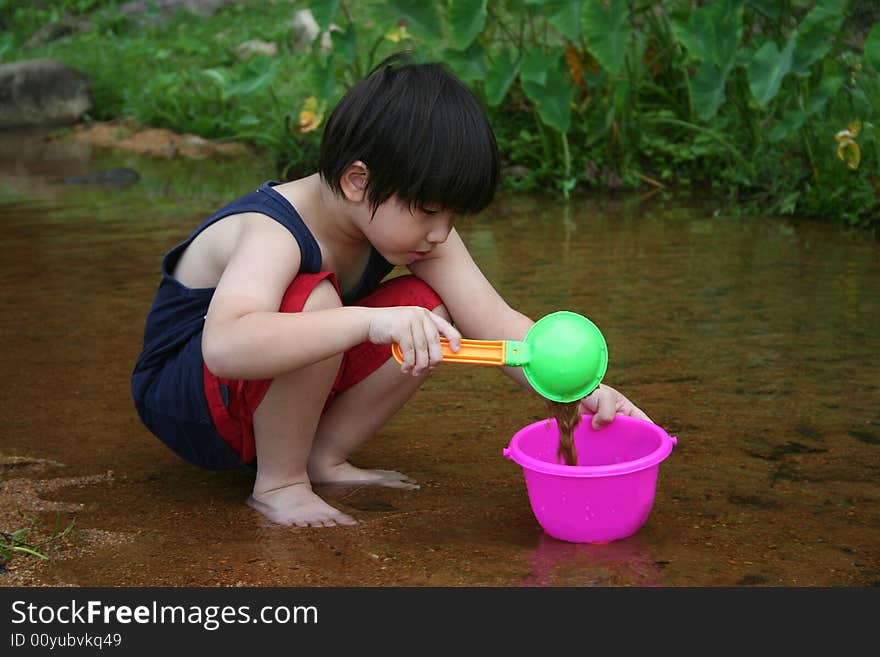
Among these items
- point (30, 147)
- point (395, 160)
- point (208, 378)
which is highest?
point (395, 160)

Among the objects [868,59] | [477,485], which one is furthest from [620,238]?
[477,485]

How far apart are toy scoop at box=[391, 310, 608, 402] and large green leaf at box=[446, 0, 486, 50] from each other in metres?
3.10

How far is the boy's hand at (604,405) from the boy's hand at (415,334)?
32cm

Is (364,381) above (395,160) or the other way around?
the other way around

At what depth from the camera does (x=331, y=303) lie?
1907 millimetres

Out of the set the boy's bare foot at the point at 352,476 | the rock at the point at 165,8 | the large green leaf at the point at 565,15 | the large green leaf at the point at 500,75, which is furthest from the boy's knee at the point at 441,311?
the rock at the point at 165,8

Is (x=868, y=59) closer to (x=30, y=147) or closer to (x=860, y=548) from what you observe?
(x=860, y=548)

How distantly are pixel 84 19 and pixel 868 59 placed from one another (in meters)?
9.20

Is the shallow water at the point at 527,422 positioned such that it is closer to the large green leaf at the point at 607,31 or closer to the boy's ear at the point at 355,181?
the boy's ear at the point at 355,181

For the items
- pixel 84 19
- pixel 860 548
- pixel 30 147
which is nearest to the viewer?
pixel 860 548

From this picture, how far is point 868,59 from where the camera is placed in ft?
11.8

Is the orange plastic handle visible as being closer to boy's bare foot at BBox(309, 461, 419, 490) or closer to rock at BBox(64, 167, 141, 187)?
boy's bare foot at BBox(309, 461, 419, 490)
